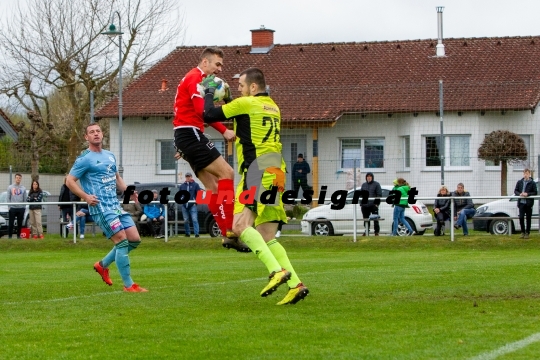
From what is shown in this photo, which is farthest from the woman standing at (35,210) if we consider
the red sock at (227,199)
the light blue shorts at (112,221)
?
the red sock at (227,199)

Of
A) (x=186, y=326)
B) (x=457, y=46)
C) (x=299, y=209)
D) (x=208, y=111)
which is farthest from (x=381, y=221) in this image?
(x=457, y=46)

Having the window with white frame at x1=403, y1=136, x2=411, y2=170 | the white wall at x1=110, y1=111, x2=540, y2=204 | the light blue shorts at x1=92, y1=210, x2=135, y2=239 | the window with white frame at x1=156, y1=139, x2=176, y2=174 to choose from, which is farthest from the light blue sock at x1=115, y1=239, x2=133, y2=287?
the window with white frame at x1=156, y1=139, x2=176, y2=174

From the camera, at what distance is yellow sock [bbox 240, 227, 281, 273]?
9.47 m

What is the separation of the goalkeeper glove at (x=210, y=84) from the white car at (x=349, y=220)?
14312mm

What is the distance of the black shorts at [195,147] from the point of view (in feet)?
36.9

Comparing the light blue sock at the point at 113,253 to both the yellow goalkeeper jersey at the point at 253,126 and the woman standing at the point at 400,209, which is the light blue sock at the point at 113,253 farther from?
the woman standing at the point at 400,209

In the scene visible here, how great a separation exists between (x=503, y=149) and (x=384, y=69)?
1494 cm

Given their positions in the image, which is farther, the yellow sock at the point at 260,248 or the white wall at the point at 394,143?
the white wall at the point at 394,143

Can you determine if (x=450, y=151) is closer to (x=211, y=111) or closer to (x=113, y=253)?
(x=113, y=253)

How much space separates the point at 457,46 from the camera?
4434 cm

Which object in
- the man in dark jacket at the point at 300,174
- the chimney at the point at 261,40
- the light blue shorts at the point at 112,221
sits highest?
the chimney at the point at 261,40

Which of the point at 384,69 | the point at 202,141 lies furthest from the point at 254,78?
the point at 384,69

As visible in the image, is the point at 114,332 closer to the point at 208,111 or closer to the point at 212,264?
the point at 208,111

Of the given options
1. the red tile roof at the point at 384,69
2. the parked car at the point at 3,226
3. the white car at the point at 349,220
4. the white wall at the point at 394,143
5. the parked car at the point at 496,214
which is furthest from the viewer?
the red tile roof at the point at 384,69
